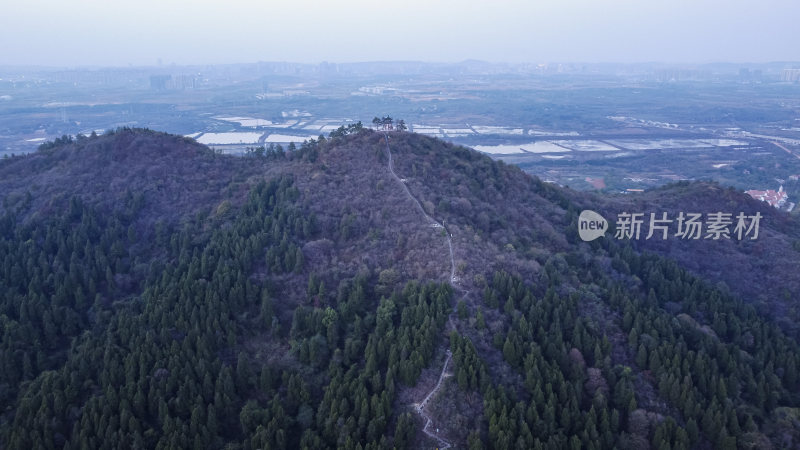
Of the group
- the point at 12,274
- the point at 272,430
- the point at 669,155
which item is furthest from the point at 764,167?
the point at 12,274

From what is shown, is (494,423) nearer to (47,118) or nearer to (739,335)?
(739,335)

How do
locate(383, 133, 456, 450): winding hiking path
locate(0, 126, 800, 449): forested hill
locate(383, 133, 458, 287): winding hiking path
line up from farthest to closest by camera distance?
1. locate(383, 133, 458, 287): winding hiking path
2. locate(0, 126, 800, 449): forested hill
3. locate(383, 133, 456, 450): winding hiking path

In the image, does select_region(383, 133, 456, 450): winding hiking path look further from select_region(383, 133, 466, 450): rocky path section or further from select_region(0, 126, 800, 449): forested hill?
select_region(0, 126, 800, 449): forested hill

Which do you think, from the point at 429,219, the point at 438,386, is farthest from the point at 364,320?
the point at 429,219

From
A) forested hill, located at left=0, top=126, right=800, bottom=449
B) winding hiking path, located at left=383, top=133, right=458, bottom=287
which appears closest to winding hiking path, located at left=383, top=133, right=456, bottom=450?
winding hiking path, located at left=383, top=133, right=458, bottom=287

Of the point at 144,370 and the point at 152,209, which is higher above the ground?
the point at 152,209

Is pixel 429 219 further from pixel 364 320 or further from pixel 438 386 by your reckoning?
pixel 438 386

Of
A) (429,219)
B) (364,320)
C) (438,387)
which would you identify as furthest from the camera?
(429,219)

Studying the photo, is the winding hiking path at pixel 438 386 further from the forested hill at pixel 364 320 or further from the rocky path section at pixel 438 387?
the forested hill at pixel 364 320
